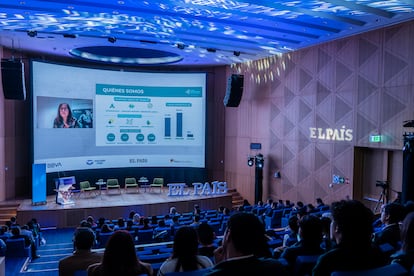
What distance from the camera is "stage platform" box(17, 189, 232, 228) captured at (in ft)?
38.4

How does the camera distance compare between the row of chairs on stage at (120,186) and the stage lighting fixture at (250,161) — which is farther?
the stage lighting fixture at (250,161)

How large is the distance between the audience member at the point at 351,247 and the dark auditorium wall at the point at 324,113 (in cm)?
874

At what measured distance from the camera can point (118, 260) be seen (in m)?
2.37

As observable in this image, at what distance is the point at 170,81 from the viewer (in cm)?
1652

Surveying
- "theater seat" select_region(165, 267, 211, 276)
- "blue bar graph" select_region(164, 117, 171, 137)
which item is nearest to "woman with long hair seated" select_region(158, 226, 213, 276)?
"theater seat" select_region(165, 267, 211, 276)

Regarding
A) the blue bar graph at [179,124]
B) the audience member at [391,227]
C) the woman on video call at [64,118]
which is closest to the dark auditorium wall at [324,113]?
the blue bar graph at [179,124]

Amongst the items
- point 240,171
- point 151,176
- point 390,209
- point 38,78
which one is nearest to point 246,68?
point 240,171

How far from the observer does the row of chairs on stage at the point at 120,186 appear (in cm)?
1458

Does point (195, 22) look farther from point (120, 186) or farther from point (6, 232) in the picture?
point (120, 186)

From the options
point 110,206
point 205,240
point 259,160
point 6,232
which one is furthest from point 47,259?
point 259,160

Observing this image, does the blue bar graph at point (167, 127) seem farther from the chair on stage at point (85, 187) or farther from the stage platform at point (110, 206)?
the chair on stage at point (85, 187)

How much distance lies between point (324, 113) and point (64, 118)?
9977 mm

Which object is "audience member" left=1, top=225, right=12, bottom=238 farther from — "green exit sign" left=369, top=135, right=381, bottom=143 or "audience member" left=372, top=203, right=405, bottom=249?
"green exit sign" left=369, top=135, right=381, bottom=143

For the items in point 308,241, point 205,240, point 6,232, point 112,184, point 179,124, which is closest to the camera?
point 308,241
